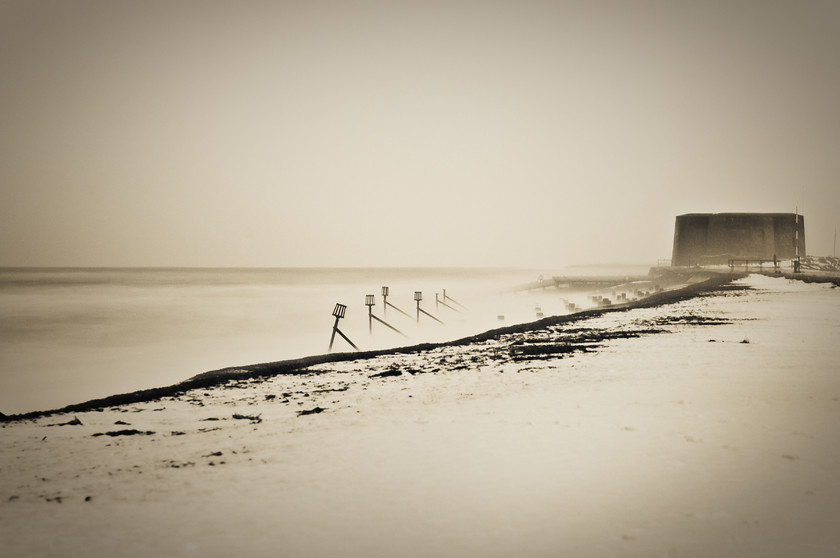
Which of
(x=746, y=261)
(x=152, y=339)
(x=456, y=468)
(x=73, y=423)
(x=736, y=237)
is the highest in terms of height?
(x=736, y=237)

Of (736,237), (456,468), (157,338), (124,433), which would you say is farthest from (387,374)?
(736,237)

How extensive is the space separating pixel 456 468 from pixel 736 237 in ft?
242

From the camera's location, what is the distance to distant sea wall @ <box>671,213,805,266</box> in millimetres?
65312

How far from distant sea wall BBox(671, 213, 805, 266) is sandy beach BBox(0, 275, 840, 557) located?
6503 centimetres

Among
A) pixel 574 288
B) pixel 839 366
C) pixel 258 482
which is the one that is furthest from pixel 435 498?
pixel 574 288

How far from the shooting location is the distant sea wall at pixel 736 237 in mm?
65312

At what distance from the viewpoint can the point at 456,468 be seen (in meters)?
5.06

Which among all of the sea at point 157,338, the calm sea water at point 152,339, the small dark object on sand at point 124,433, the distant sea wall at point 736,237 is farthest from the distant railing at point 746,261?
the small dark object on sand at point 124,433

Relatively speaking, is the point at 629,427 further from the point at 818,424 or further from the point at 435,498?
the point at 435,498

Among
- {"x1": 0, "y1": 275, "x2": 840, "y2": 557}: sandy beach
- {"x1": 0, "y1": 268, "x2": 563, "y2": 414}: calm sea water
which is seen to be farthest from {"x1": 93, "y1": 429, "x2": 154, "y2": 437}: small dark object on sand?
{"x1": 0, "y1": 268, "x2": 563, "y2": 414}: calm sea water

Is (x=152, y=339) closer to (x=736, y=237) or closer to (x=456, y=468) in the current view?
(x=456, y=468)

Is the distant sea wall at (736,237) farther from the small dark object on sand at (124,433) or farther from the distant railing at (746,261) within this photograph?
the small dark object on sand at (124,433)

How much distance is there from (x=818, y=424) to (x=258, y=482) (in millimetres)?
5997

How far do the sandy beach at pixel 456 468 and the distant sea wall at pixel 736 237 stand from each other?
6503 cm
